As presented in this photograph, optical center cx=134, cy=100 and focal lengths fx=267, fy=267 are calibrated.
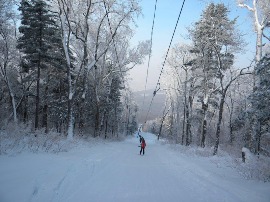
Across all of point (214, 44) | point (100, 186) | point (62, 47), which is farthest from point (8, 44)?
point (100, 186)

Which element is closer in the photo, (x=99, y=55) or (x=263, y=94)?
(x=263, y=94)

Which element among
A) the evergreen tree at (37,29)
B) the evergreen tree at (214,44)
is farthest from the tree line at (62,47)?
the evergreen tree at (214,44)

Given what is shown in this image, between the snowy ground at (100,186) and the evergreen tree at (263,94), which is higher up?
the evergreen tree at (263,94)

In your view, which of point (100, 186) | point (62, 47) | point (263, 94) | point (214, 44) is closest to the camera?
point (100, 186)

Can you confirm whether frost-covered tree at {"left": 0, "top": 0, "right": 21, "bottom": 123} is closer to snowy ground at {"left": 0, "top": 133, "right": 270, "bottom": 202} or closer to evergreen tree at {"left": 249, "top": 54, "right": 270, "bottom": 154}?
snowy ground at {"left": 0, "top": 133, "right": 270, "bottom": 202}

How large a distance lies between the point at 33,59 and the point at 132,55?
407 inches

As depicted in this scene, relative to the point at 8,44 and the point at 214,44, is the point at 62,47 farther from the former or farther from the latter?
the point at 214,44

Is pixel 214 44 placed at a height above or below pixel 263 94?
above

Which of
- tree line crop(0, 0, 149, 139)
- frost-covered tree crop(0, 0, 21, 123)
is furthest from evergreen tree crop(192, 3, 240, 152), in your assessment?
frost-covered tree crop(0, 0, 21, 123)

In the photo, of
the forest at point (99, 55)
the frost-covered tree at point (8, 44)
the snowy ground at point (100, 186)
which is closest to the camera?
the snowy ground at point (100, 186)

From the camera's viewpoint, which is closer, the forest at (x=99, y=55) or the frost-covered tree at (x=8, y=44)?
the forest at (x=99, y=55)

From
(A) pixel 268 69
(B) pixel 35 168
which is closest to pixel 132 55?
(A) pixel 268 69

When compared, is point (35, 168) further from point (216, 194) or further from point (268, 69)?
point (268, 69)

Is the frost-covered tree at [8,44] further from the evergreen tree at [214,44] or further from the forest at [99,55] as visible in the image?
the evergreen tree at [214,44]
